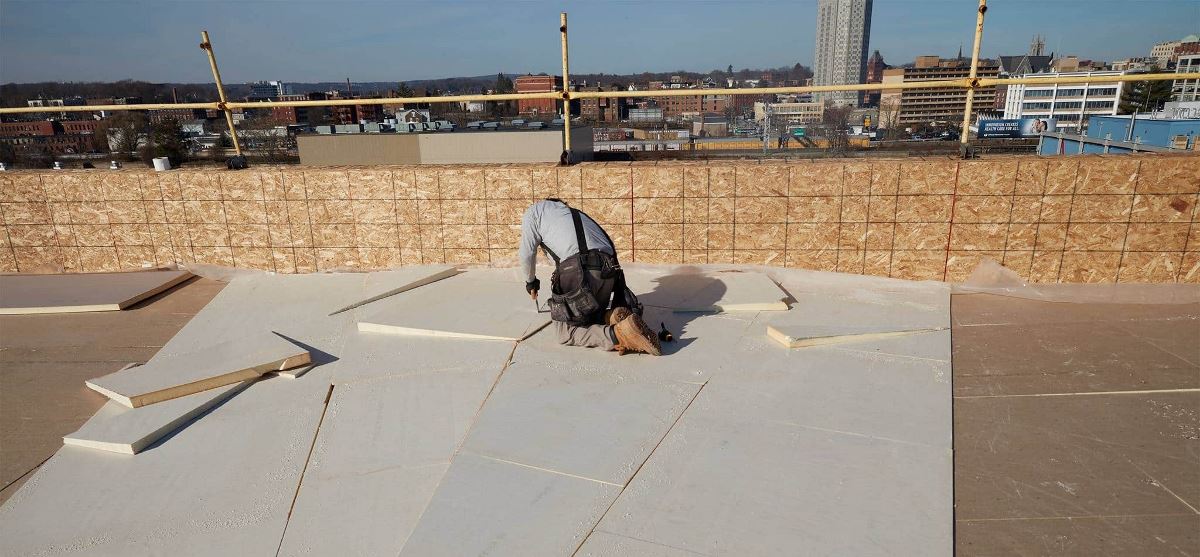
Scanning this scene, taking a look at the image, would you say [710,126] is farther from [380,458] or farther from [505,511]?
[505,511]

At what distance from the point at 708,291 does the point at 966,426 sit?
2529 mm

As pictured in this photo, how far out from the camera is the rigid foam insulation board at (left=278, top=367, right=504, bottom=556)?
285cm

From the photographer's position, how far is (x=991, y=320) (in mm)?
5113

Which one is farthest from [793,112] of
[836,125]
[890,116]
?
[890,116]

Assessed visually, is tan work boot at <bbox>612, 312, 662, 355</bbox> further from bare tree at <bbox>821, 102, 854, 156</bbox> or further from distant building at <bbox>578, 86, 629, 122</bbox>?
bare tree at <bbox>821, 102, 854, 156</bbox>

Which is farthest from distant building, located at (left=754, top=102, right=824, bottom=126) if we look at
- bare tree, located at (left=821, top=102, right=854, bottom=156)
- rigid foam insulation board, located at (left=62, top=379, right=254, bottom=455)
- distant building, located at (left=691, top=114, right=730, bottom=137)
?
rigid foam insulation board, located at (left=62, top=379, right=254, bottom=455)

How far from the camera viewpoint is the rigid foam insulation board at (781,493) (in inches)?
104

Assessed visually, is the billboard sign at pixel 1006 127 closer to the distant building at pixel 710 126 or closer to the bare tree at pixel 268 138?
the distant building at pixel 710 126

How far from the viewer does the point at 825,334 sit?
469 cm

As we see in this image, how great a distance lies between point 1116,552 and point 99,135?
12.8 m

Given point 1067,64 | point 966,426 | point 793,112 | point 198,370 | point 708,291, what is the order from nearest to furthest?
point 966,426 < point 198,370 < point 708,291 < point 793,112 < point 1067,64

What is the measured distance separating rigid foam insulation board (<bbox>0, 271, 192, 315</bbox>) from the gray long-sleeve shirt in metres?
4.32

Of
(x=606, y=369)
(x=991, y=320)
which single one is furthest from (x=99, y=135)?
(x=991, y=320)

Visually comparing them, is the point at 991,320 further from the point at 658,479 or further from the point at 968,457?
the point at 658,479
